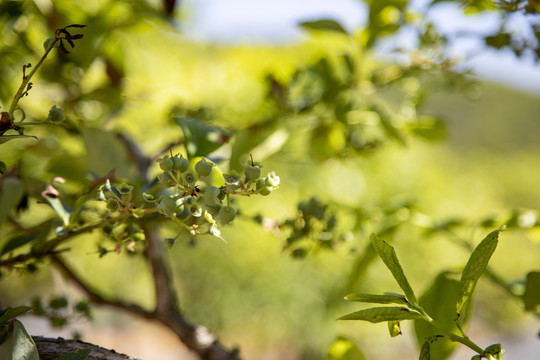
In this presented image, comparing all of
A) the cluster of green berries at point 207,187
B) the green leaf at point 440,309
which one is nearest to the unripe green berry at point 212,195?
the cluster of green berries at point 207,187

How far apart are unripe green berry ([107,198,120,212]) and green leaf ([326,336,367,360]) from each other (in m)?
0.11

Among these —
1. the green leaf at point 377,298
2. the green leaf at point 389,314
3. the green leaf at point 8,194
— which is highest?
the green leaf at point 8,194

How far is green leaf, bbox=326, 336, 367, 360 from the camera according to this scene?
0.67 feet

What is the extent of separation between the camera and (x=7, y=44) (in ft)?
1.07

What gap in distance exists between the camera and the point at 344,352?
0.67ft

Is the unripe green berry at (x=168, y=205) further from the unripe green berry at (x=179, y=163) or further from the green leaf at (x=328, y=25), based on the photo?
the green leaf at (x=328, y=25)

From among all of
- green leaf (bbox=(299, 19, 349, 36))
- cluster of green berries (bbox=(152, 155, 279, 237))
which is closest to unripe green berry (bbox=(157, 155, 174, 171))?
cluster of green berries (bbox=(152, 155, 279, 237))

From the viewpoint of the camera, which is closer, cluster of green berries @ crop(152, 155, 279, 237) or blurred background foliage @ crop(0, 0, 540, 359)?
cluster of green berries @ crop(152, 155, 279, 237)

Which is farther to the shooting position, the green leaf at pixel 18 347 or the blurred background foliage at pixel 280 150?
the blurred background foliage at pixel 280 150

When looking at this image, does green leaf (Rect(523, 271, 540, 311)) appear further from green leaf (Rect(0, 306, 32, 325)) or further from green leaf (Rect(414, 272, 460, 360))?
green leaf (Rect(0, 306, 32, 325))

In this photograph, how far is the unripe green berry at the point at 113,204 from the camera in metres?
0.16

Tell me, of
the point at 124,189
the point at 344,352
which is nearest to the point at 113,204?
the point at 124,189

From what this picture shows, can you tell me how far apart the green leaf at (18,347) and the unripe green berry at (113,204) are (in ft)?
0.16

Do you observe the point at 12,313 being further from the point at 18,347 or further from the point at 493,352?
the point at 493,352
